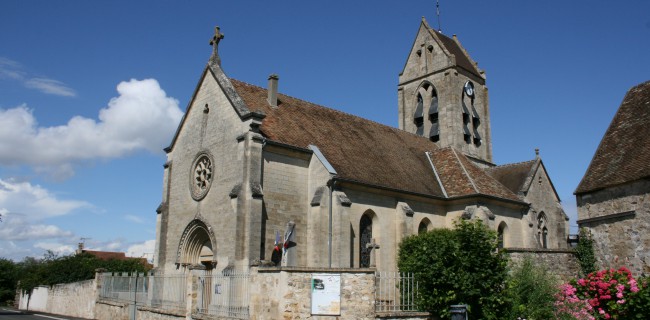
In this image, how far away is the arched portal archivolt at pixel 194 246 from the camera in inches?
909

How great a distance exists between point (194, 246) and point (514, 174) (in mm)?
17975

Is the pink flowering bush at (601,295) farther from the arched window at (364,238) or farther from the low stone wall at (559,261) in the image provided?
the arched window at (364,238)

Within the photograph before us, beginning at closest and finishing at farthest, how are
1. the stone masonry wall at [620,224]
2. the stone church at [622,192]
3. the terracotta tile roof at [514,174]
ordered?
the stone masonry wall at [620,224]
the stone church at [622,192]
the terracotta tile roof at [514,174]

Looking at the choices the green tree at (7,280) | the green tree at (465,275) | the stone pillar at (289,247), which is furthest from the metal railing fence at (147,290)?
the green tree at (7,280)

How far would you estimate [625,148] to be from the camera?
19.9m

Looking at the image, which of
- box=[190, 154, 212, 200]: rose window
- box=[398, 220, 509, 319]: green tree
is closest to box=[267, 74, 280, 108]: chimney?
box=[190, 154, 212, 200]: rose window

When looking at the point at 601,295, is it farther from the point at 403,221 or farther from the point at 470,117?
the point at 470,117

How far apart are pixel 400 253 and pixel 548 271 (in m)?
6.02

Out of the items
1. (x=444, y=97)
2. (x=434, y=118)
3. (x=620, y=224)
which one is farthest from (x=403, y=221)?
(x=444, y=97)

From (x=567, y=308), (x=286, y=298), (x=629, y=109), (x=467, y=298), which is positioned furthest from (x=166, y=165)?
(x=629, y=109)

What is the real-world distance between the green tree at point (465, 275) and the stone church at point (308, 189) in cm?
536

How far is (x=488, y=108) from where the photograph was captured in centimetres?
3903

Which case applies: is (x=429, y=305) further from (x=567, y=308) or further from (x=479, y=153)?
(x=479, y=153)

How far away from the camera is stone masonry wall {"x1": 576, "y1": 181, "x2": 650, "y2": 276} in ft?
58.3
